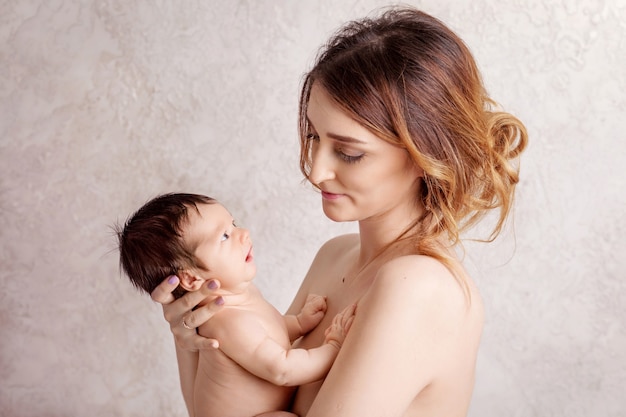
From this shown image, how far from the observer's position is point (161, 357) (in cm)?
350

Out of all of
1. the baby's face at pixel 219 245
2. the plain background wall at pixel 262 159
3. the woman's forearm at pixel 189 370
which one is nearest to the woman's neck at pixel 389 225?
the baby's face at pixel 219 245

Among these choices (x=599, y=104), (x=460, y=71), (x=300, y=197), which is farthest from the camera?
(x=300, y=197)

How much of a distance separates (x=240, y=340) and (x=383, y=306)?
386mm

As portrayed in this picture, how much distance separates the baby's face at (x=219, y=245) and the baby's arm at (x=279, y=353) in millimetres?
105

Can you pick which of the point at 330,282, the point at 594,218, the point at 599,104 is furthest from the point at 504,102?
the point at 330,282

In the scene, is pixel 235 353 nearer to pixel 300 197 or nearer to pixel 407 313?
pixel 407 313

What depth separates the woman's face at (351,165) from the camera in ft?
5.73

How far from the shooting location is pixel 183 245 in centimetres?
184

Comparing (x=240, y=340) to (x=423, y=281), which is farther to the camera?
(x=240, y=340)

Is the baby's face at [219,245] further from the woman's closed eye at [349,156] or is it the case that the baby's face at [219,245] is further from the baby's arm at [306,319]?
the woman's closed eye at [349,156]

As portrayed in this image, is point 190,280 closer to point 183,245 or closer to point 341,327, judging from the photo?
point 183,245

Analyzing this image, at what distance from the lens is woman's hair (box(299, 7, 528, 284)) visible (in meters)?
1.74

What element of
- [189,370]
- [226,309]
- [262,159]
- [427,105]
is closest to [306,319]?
[226,309]

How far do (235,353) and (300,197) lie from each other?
151cm
